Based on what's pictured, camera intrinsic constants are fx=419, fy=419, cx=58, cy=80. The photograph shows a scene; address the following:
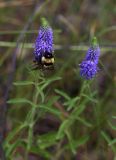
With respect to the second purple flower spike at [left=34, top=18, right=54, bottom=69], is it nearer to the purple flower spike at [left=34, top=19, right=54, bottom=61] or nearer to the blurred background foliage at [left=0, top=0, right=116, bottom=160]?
the purple flower spike at [left=34, top=19, right=54, bottom=61]

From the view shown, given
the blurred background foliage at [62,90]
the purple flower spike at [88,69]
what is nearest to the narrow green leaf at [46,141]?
the blurred background foliage at [62,90]

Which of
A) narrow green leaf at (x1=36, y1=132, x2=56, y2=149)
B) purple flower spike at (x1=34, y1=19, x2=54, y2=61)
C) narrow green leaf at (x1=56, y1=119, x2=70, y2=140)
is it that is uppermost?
purple flower spike at (x1=34, y1=19, x2=54, y2=61)

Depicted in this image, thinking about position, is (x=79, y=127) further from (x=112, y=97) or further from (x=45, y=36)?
(x=45, y=36)

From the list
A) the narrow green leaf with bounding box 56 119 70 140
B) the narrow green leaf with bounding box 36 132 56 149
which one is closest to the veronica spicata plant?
the narrow green leaf with bounding box 56 119 70 140

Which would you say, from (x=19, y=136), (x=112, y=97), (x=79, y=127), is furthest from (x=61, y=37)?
(x=19, y=136)

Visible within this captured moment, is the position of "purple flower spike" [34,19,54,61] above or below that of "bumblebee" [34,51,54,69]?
above

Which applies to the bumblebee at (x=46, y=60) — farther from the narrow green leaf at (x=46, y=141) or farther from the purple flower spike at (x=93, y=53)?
the narrow green leaf at (x=46, y=141)

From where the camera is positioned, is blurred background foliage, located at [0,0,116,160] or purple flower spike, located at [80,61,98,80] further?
blurred background foliage, located at [0,0,116,160]
